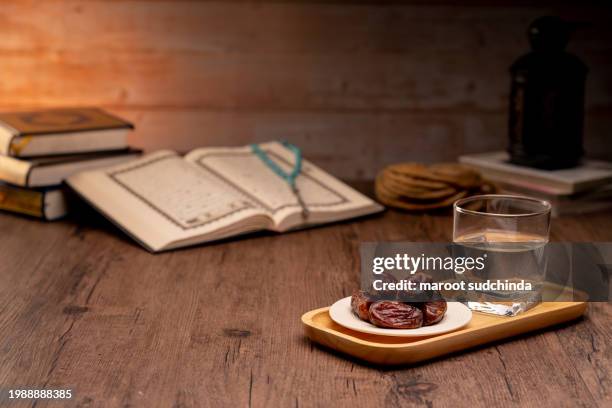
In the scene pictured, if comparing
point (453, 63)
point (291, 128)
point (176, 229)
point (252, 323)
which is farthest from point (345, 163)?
point (252, 323)

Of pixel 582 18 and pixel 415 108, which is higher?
pixel 582 18

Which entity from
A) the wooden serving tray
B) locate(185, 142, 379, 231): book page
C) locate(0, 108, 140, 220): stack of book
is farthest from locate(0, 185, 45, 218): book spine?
the wooden serving tray

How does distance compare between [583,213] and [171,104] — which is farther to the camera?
[171,104]

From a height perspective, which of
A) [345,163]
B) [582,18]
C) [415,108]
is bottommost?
[345,163]

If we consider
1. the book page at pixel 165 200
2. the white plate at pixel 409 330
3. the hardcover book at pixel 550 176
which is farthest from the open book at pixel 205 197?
the white plate at pixel 409 330

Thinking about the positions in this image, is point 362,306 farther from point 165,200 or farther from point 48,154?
point 48,154

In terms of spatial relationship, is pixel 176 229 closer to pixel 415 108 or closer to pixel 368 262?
pixel 368 262

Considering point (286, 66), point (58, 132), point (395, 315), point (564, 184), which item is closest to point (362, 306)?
point (395, 315)

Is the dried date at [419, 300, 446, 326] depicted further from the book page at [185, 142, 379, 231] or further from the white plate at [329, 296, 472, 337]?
the book page at [185, 142, 379, 231]

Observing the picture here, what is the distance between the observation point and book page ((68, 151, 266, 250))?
4.09 feet

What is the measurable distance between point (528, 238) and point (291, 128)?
1.01 meters

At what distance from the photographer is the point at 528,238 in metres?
0.86

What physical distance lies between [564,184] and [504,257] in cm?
58

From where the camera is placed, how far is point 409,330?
800mm
